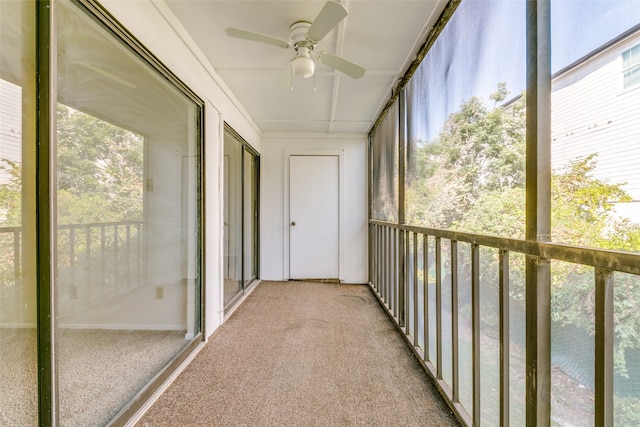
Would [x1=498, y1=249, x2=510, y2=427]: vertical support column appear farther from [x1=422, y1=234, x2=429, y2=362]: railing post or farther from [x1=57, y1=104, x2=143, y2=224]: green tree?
[x1=57, y1=104, x2=143, y2=224]: green tree

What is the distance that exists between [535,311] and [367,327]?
6.16 feet

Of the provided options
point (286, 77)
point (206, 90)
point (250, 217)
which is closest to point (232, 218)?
point (250, 217)

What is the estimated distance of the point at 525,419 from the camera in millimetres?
988

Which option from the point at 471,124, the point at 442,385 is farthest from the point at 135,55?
the point at 442,385

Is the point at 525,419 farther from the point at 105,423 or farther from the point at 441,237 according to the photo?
the point at 105,423

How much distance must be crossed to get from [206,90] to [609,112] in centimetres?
242

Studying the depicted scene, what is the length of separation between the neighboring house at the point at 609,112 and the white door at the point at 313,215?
3.62 meters

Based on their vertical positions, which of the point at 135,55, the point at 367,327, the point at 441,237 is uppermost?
the point at 135,55

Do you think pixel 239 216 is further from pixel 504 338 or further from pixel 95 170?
pixel 504 338

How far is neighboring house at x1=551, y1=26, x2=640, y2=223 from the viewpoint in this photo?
67cm

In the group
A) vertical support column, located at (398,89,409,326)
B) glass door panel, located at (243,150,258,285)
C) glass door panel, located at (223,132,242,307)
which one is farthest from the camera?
glass door panel, located at (243,150,258,285)

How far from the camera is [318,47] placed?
6.95ft

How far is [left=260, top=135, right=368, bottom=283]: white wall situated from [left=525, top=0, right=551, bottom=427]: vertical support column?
3462 millimetres

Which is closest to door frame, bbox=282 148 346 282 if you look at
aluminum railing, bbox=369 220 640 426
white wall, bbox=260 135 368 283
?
white wall, bbox=260 135 368 283
